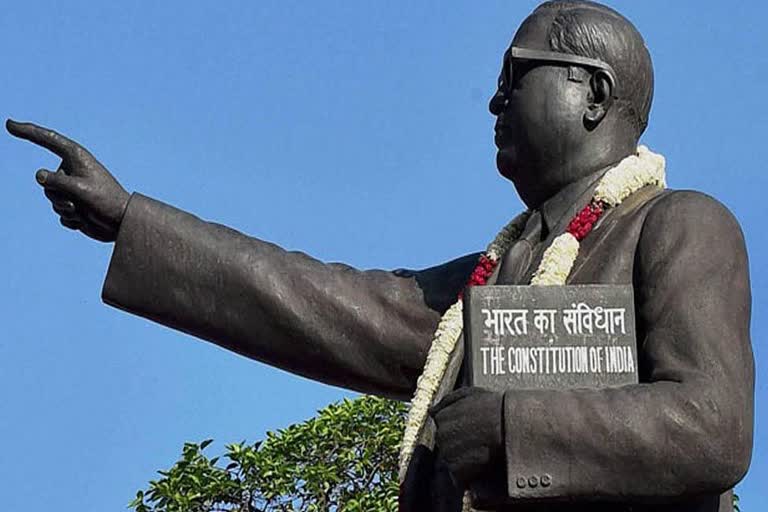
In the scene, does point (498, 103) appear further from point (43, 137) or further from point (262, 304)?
point (43, 137)

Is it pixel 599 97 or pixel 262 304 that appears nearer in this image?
pixel 599 97

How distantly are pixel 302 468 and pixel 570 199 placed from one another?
1508cm

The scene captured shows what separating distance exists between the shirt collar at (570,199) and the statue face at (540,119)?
0.03m

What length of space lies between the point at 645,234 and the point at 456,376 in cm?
78

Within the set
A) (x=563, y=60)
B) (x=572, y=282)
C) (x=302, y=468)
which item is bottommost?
(x=572, y=282)

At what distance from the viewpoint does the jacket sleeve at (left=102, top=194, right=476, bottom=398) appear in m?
7.16

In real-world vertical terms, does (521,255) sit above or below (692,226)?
above

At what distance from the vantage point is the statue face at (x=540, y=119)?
6.77 m

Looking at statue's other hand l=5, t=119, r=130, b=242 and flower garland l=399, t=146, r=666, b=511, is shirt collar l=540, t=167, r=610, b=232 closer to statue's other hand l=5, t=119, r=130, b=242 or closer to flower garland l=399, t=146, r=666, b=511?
flower garland l=399, t=146, r=666, b=511

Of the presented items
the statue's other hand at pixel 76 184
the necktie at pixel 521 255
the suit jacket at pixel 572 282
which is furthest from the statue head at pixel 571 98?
the statue's other hand at pixel 76 184

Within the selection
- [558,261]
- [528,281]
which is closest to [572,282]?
[558,261]

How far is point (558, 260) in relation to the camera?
6562mm

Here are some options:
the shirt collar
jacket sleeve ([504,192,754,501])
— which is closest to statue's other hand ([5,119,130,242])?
the shirt collar

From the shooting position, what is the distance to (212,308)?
716 centimetres
